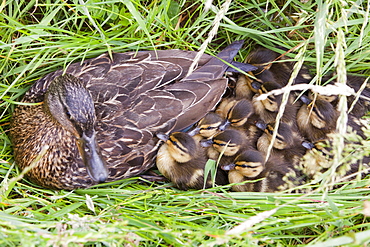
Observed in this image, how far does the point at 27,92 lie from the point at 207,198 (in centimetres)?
118

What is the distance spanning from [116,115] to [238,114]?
0.70 m

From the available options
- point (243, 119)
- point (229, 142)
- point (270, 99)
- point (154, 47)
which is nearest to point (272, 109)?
point (270, 99)

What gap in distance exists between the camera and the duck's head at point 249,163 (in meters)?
1.96

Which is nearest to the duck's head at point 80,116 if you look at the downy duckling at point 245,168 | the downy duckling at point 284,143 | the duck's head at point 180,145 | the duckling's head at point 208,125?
the duck's head at point 180,145

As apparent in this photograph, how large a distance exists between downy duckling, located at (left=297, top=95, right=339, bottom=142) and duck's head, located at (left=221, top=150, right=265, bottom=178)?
0.36 m

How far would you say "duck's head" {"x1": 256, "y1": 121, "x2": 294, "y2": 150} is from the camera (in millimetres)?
2021

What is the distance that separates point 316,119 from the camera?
2072 mm

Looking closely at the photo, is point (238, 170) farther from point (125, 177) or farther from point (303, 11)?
point (303, 11)

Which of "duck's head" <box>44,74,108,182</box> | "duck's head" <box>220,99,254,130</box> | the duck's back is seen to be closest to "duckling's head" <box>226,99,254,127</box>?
"duck's head" <box>220,99,254,130</box>

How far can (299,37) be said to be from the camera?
7.55 feet

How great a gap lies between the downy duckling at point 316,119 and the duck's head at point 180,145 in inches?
26.2

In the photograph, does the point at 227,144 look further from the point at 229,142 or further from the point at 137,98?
the point at 137,98

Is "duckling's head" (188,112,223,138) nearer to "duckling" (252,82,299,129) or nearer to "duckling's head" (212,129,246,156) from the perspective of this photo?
"duckling's head" (212,129,246,156)

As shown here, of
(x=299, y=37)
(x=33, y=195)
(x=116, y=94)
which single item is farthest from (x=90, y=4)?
(x=299, y=37)
